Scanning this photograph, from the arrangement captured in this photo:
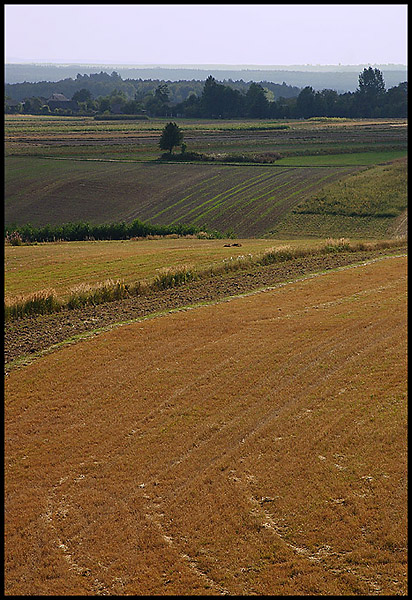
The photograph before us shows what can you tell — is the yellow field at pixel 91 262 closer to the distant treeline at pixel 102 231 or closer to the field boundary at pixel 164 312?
the field boundary at pixel 164 312

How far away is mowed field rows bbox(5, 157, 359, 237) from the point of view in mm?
55000

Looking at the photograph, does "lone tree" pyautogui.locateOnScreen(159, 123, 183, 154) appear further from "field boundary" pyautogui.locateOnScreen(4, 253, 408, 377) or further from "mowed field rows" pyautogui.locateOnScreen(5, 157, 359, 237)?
"field boundary" pyautogui.locateOnScreen(4, 253, 408, 377)

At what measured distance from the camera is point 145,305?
23.6m

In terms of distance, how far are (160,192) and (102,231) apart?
46.9 feet

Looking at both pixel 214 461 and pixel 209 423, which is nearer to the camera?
pixel 214 461

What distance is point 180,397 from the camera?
15680 millimetres

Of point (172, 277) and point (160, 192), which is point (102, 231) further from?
point (172, 277)

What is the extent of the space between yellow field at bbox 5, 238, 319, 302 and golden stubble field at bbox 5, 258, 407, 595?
348 inches

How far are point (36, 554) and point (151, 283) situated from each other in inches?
652

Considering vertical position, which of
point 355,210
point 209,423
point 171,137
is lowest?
point 209,423

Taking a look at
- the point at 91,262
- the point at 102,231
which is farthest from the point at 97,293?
the point at 102,231

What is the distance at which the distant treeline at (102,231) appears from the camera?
4947cm

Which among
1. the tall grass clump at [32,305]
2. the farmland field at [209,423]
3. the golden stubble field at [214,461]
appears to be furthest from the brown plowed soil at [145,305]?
the golden stubble field at [214,461]

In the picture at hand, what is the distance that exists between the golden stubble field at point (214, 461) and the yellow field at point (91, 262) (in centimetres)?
883
